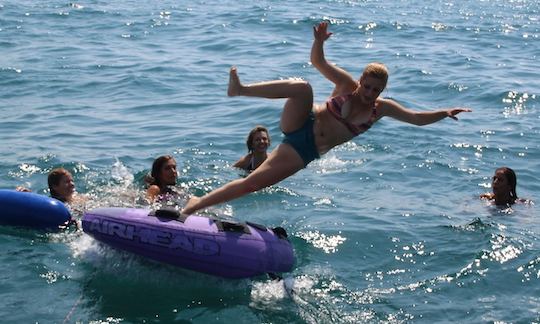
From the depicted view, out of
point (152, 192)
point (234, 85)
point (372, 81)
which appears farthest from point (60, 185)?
point (372, 81)

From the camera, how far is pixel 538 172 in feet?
37.2

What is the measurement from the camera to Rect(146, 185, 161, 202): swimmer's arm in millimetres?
9279

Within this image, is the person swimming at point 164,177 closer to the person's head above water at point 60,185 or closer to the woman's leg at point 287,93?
the person's head above water at point 60,185

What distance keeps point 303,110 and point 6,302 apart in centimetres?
305

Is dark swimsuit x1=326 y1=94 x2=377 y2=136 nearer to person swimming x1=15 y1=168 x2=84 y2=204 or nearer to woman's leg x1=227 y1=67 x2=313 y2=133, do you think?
woman's leg x1=227 y1=67 x2=313 y2=133

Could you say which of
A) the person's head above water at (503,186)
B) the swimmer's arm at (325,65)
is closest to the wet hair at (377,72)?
the swimmer's arm at (325,65)

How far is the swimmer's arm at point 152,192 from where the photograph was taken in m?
9.28

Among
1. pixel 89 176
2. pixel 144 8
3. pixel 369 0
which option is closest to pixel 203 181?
pixel 89 176

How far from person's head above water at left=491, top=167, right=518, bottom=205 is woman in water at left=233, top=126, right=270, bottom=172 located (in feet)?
10.0

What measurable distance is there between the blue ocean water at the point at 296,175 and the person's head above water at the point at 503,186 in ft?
0.79

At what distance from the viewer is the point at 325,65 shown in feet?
22.6


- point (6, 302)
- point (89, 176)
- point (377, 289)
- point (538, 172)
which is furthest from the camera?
point (538, 172)

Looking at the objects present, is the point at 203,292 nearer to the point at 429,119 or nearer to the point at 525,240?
the point at 429,119

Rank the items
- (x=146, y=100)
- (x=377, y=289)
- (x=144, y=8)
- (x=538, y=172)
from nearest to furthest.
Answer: (x=377, y=289)
(x=538, y=172)
(x=146, y=100)
(x=144, y=8)
